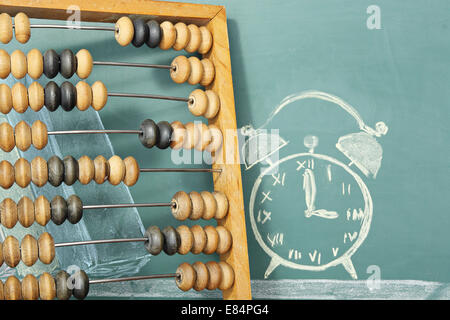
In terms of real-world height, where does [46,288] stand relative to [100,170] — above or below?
below

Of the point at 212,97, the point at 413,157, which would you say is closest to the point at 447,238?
the point at 413,157

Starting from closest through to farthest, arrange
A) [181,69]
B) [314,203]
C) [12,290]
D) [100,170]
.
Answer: [12,290]
[100,170]
[181,69]
[314,203]

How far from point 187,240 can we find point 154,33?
526 millimetres

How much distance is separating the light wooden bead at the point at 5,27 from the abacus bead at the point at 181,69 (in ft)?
1.32

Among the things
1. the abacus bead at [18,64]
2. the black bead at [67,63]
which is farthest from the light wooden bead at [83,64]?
the abacus bead at [18,64]

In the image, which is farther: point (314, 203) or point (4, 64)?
point (314, 203)

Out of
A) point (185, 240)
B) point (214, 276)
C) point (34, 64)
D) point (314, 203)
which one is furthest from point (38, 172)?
point (314, 203)

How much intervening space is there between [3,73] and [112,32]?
1.13 feet

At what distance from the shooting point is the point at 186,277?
128 centimetres

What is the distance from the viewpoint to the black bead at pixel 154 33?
1333 mm

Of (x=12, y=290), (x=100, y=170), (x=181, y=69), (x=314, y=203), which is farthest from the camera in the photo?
(x=314, y=203)

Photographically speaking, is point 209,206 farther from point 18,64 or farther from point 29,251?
point 18,64

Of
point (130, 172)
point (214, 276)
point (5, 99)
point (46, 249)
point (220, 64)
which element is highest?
point (220, 64)
